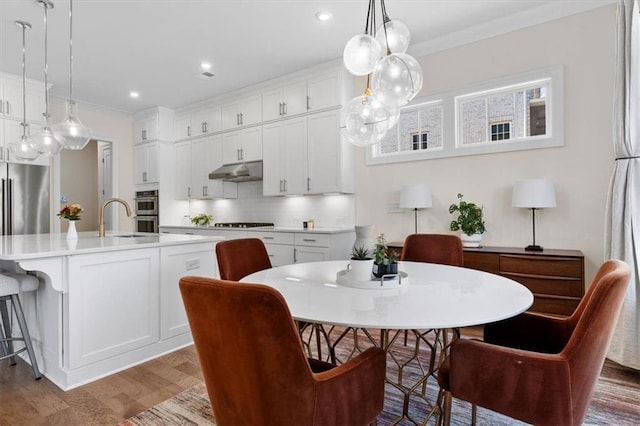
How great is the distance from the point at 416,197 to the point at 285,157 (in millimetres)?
1960

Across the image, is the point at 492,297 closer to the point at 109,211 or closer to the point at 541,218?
the point at 541,218

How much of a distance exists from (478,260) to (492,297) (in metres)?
1.87

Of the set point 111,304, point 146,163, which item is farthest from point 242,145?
point 111,304

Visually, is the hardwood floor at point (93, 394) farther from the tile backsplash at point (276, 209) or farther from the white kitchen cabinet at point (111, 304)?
the tile backsplash at point (276, 209)

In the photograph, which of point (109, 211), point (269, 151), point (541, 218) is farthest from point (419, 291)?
point (109, 211)

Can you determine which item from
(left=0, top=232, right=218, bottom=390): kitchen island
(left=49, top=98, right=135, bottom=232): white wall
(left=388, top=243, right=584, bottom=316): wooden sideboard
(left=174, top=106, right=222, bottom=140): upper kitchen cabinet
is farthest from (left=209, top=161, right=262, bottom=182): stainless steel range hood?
(left=388, top=243, right=584, bottom=316): wooden sideboard

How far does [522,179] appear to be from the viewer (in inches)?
133

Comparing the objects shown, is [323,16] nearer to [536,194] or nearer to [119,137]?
[536,194]

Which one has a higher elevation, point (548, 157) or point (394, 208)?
point (548, 157)

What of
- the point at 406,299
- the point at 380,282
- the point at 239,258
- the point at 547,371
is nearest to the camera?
the point at 547,371

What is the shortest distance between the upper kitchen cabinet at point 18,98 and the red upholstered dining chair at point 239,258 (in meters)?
4.29

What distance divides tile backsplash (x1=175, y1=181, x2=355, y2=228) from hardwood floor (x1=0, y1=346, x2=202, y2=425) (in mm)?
2589

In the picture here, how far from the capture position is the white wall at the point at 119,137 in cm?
594

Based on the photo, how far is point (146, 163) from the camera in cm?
623
